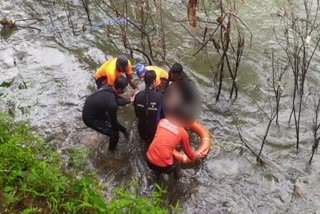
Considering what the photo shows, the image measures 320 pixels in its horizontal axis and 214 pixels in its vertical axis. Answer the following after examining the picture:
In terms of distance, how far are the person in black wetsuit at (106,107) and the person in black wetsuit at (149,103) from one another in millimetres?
298

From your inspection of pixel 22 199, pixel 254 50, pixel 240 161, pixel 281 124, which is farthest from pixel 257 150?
pixel 22 199

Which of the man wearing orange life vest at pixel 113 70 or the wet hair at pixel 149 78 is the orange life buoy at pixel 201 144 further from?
the man wearing orange life vest at pixel 113 70

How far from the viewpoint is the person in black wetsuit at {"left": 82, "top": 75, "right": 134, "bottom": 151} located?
5367 millimetres

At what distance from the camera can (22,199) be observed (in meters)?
4.25

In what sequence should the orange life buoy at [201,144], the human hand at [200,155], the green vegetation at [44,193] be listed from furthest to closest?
the human hand at [200,155] < the orange life buoy at [201,144] < the green vegetation at [44,193]

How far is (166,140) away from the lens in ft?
16.2

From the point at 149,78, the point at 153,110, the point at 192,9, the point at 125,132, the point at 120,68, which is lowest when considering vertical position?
the point at 125,132

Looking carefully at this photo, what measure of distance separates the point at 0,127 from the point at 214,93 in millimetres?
4266

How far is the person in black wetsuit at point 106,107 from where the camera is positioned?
537 centimetres

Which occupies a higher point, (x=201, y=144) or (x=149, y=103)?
(x=149, y=103)

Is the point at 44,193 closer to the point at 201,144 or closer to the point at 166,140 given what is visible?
the point at 166,140

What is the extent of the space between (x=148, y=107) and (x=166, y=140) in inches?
28.7

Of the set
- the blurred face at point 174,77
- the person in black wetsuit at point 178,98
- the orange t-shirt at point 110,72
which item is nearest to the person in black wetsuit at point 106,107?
the orange t-shirt at point 110,72

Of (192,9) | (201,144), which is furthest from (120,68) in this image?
(201,144)
